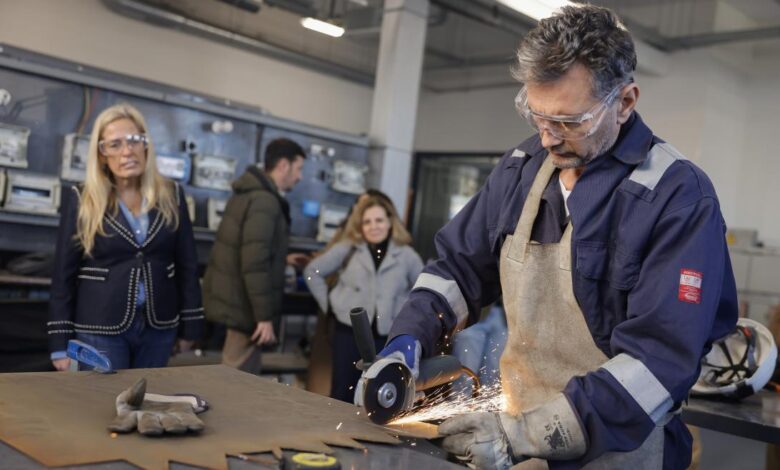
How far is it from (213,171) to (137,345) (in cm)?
306

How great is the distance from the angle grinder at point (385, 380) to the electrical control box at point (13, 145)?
3.85 meters

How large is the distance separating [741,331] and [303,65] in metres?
8.55

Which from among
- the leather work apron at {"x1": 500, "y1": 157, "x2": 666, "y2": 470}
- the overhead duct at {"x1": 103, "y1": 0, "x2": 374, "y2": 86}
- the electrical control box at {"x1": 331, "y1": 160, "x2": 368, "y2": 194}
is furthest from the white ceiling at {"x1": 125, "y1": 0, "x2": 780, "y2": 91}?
the leather work apron at {"x1": 500, "y1": 157, "x2": 666, "y2": 470}

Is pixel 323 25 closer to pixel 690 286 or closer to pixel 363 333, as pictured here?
pixel 363 333

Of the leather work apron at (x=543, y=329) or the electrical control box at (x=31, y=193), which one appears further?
the electrical control box at (x=31, y=193)

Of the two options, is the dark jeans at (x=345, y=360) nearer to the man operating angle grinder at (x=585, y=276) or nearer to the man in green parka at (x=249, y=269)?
the man in green parka at (x=249, y=269)

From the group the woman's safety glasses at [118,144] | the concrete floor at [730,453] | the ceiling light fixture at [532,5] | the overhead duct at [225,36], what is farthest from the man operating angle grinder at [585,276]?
the overhead duct at [225,36]

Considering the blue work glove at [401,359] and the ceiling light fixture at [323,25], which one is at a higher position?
the ceiling light fixture at [323,25]

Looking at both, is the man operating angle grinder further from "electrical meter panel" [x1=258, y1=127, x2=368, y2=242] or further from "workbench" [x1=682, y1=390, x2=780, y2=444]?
"electrical meter panel" [x1=258, y1=127, x2=368, y2=242]

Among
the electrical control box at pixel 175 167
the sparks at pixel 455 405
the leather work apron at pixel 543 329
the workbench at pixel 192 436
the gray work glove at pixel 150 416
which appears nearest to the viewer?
the workbench at pixel 192 436

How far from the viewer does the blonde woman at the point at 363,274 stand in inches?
179

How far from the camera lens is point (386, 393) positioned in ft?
5.68

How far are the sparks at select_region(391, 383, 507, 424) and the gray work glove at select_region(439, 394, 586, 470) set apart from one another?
31 cm

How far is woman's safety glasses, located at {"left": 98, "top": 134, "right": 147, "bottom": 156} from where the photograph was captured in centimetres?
310
